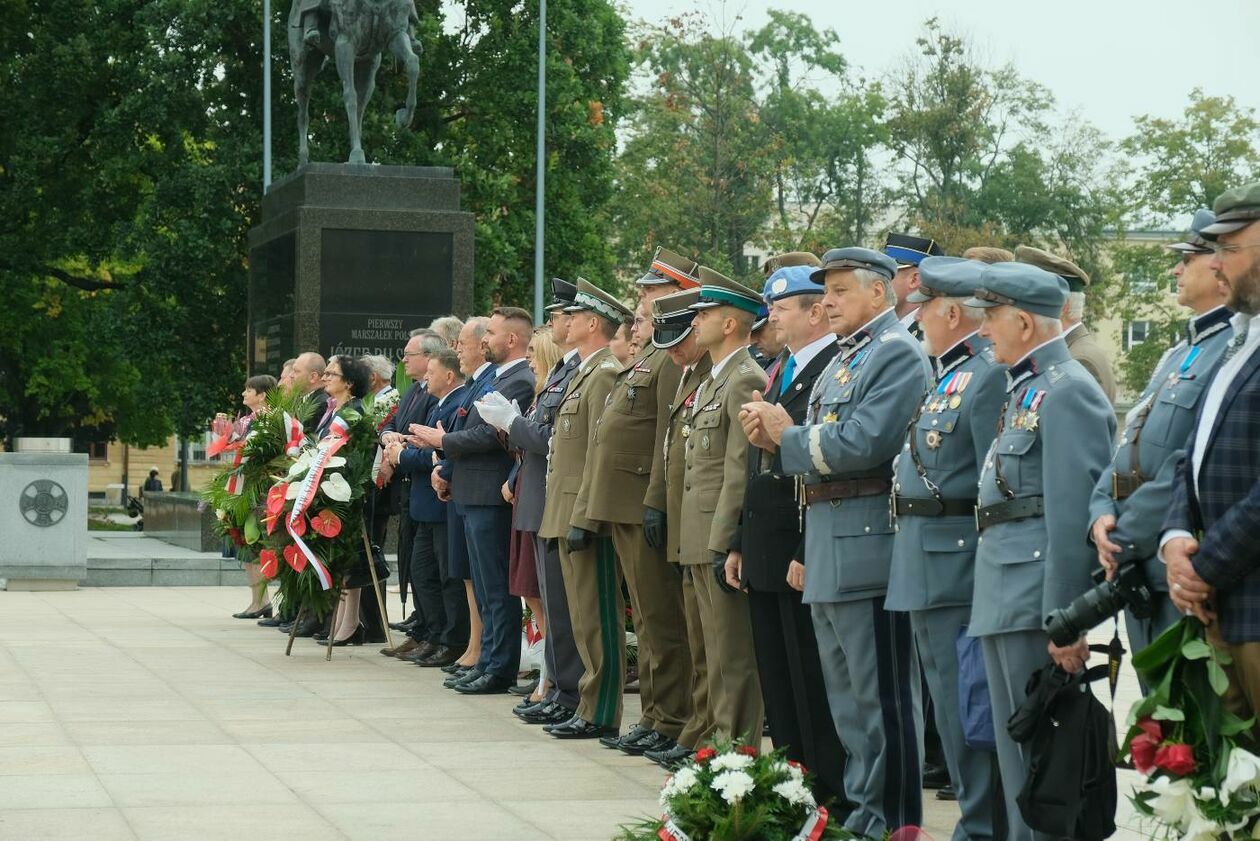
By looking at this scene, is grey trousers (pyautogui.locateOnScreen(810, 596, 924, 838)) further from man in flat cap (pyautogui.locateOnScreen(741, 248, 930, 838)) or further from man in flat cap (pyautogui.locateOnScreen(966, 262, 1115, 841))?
man in flat cap (pyautogui.locateOnScreen(966, 262, 1115, 841))

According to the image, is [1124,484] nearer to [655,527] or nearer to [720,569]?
[720,569]

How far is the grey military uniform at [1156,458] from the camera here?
4.91m

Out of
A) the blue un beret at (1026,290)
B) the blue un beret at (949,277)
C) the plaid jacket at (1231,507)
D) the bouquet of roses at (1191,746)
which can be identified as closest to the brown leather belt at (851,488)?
the blue un beret at (949,277)

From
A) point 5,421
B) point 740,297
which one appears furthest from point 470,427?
point 5,421

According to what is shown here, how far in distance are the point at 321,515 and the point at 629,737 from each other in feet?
14.0

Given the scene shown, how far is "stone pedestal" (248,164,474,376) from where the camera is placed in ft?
61.2

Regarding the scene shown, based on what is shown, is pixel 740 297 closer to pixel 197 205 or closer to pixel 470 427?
pixel 470 427

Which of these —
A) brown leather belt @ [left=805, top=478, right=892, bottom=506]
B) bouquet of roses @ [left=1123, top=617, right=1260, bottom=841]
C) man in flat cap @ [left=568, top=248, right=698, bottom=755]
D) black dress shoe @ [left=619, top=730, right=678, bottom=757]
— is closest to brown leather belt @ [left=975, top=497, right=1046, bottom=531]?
bouquet of roses @ [left=1123, top=617, right=1260, bottom=841]

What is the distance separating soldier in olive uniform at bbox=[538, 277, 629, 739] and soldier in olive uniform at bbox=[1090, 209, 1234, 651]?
4.04 metres

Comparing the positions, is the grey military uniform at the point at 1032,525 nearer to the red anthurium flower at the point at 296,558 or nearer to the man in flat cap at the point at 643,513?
the man in flat cap at the point at 643,513

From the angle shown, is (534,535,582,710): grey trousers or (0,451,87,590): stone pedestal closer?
(534,535,582,710): grey trousers

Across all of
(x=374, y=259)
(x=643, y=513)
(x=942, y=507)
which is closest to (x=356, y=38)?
(x=374, y=259)

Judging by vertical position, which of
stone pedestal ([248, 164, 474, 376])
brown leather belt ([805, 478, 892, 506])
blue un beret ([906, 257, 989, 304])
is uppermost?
stone pedestal ([248, 164, 474, 376])

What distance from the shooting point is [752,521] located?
6914 millimetres
